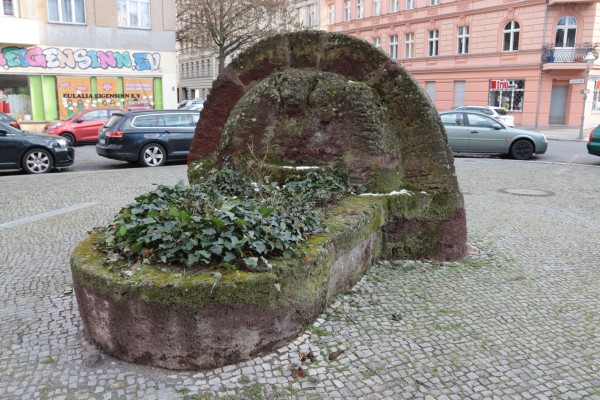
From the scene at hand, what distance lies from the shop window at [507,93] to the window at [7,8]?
1053 inches

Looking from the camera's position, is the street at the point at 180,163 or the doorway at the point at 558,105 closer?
the street at the point at 180,163

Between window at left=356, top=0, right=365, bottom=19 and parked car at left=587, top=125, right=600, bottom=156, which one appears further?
window at left=356, top=0, right=365, bottom=19

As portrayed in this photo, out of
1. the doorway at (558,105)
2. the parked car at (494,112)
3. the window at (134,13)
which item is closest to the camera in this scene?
the parked car at (494,112)

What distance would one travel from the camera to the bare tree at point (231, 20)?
99.4 feet

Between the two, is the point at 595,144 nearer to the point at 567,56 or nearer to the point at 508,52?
the point at 567,56

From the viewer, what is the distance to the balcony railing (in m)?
29.9

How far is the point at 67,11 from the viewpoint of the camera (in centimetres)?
2484

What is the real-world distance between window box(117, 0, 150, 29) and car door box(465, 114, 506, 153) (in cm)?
1781

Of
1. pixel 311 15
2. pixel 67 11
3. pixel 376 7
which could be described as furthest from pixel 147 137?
pixel 311 15

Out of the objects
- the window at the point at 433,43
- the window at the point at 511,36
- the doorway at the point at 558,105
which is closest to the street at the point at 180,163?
the doorway at the point at 558,105

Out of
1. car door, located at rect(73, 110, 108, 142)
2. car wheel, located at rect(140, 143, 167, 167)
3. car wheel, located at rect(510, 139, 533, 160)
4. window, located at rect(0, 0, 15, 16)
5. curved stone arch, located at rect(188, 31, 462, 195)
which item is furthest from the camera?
window, located at rect(0, 0, 15, 16)

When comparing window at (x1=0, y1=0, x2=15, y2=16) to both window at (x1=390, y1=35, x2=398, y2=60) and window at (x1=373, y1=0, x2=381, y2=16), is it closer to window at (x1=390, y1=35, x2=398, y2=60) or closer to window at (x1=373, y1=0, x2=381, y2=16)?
window at (x1=390, y1=35, x2=398, y2=60)

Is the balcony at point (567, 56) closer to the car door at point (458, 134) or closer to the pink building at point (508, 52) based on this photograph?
the pink building at point (508, 52)

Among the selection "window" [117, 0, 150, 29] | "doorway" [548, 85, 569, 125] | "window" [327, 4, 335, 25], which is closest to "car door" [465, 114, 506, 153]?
"window" [117, 0, 150, 29]
